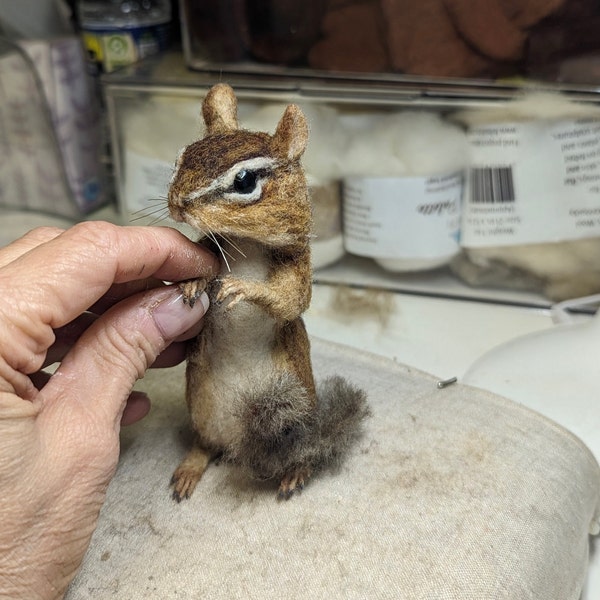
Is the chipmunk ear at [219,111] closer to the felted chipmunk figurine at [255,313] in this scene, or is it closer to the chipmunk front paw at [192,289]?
the felted chipmunk figurine at [255,313]

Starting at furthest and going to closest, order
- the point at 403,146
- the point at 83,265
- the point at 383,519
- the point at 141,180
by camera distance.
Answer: the point at 141,180
the point at 403,146
the point at 383,519
the point at 83,265

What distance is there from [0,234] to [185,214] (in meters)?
0.91

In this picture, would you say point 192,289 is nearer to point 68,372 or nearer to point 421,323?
point 68,372

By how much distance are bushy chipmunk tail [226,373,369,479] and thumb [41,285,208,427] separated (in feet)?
0.32

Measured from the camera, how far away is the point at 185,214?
51 centimetres

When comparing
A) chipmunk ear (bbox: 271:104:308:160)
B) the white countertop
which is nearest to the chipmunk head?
chipmunk ear (bbox: 271:104:308:160)

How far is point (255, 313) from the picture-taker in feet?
1.94

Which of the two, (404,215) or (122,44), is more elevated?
(122,44)

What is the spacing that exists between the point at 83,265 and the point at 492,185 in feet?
2.39

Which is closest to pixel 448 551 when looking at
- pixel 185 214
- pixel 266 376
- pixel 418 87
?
pixel 266 376

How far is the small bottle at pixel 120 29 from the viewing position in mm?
1175

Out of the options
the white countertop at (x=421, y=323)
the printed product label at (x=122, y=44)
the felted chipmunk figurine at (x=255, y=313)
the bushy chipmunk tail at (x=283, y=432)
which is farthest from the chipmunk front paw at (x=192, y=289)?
the printed product label at (x=122, y=44)

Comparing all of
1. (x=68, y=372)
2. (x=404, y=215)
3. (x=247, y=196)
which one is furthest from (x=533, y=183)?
(x=68, y=372)

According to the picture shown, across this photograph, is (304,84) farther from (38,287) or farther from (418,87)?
(38,287)
